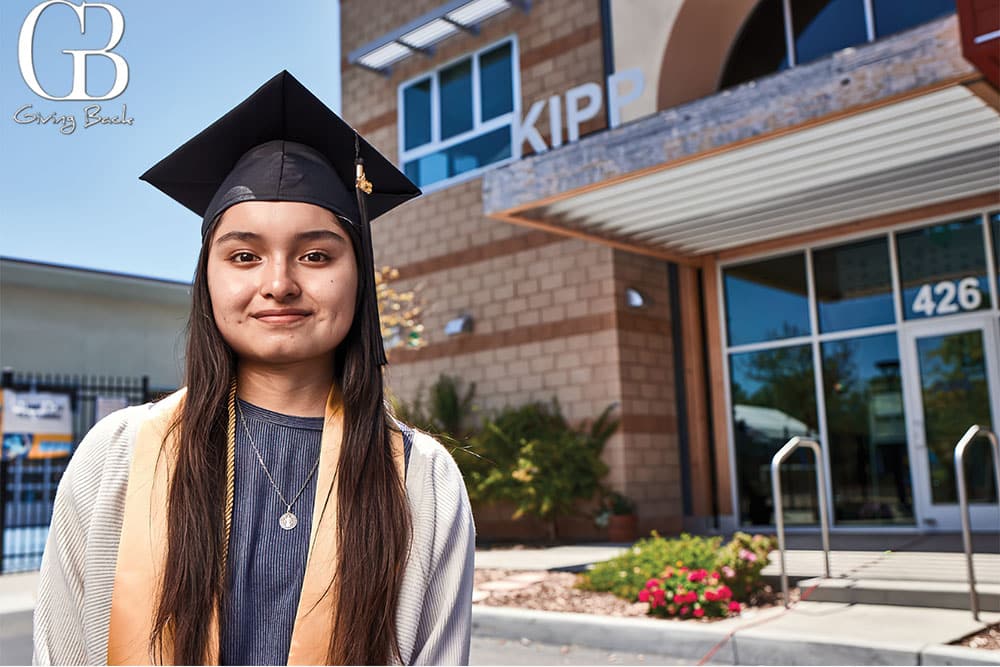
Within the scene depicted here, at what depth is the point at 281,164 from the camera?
1609 millimetres

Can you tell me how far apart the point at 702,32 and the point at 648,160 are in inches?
147

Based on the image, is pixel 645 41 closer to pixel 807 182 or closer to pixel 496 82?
pixel 496 82

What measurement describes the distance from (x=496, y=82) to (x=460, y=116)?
844mm

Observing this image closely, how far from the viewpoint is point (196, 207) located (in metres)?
1.81

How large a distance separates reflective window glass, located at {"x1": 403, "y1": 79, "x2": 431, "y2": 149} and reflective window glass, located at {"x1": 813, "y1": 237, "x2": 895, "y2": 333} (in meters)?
6.45

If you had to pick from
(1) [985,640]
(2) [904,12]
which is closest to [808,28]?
(2) [904,12]

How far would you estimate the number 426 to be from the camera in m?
10.3

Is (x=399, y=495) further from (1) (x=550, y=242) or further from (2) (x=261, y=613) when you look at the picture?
(1) (x=550, y=242)

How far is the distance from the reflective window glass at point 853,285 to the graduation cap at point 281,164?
10.5 meters

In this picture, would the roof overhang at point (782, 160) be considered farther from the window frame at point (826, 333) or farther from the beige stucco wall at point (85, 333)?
the beige stucco wall at point (85, 333)

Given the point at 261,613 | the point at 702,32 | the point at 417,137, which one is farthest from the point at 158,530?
the point at 417,137

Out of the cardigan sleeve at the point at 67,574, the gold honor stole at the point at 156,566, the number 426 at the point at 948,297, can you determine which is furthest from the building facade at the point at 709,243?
the cardigan sleeve at the point at 67,574

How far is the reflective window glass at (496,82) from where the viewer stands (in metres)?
13.5

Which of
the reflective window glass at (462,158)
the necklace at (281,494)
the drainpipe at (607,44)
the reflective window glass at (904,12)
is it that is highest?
the drainpipe at (607,44)
